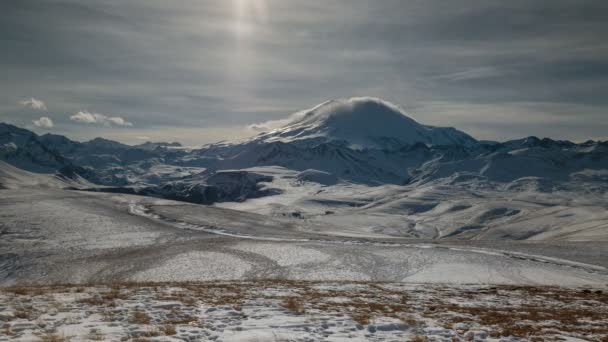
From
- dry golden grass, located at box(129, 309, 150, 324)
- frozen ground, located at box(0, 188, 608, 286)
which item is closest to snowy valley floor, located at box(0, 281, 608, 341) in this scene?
dry golden grass, located at box(129, 309, 150, 324)

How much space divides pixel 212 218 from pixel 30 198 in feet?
91.5

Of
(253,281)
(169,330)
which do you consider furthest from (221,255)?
(169,330)

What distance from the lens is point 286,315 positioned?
→ 1758cm

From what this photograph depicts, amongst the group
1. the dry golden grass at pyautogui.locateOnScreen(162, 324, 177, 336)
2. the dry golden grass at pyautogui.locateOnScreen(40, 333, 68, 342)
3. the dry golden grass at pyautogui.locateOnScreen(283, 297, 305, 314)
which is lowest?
the dry golden grass at pyautogui.locateOnScreen(283, 297, 305, 314)

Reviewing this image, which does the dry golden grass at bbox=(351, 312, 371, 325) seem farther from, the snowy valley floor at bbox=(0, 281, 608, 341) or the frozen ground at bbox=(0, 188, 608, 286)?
the frozen ground at bbox=(0, 188, 608, 286)

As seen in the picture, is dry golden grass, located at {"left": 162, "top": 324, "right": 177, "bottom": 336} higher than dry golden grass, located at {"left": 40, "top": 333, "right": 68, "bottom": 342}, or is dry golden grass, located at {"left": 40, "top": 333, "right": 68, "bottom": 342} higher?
dry golden grass, located at {"left": 40, "top": 333, "right": 68, "bottom": 342}

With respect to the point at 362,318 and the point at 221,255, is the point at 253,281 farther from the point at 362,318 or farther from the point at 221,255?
the point at 362,318

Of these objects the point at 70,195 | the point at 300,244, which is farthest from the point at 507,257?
the point at 70,195

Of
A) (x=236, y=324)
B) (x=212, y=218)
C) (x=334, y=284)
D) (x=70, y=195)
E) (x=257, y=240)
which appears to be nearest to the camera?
(x=236, y=324)

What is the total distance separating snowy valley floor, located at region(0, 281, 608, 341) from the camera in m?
14.6

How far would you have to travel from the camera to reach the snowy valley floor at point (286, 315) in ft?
47.8

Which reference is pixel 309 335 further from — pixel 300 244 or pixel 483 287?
pixel 300 244

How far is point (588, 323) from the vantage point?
18812mm

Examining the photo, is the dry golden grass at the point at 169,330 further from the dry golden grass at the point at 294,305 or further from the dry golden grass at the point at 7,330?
the dry golden grass at the point at 294,305
